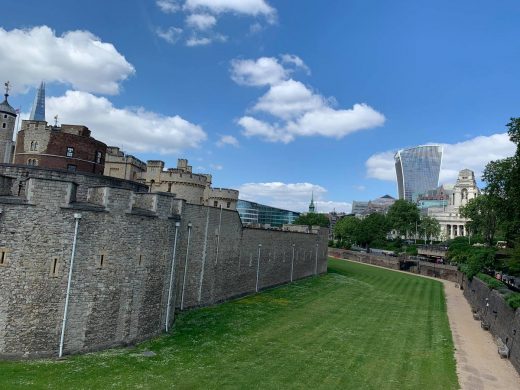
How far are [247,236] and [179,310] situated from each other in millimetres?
12278

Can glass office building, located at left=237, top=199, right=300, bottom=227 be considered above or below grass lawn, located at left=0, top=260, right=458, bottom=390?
above

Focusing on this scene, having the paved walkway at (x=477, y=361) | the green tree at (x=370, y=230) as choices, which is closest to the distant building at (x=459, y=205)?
the green tree at (x=370, y=230)

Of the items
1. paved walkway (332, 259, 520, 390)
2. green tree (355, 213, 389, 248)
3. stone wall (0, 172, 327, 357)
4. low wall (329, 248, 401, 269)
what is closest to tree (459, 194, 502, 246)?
low wall (329, 248, 401, 269)

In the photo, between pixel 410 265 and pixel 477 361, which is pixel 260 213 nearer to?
pixel 410 265

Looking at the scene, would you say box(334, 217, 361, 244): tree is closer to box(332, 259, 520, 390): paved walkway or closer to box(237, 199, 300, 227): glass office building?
box(237, 199, 300, 227): glass office building

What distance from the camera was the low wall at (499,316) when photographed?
23.7 m

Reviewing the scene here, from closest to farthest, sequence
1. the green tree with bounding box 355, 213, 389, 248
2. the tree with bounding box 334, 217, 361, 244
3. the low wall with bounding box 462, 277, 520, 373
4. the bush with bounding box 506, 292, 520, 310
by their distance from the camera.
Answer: the low wall with bounding box 462, 277, 520, 373 → the bush with bounding box 506, 292, 520, 310 → the green tree with bounding box 355, 213, 389, 248 → the tree with bounding box 334, 217, 361, 244

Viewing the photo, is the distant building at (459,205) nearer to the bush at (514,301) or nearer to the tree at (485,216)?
the tree at (485,216)

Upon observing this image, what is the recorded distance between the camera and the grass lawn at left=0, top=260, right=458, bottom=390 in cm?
1558

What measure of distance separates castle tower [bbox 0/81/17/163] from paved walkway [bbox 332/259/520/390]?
34475 mm

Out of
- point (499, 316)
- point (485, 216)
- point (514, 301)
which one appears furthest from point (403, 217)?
point (514, 301)

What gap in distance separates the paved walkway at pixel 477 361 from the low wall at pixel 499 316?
30.1 inches

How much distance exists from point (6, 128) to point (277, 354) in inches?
1058

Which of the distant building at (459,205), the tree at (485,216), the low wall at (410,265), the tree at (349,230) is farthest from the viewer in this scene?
the distant building at (459,205)
